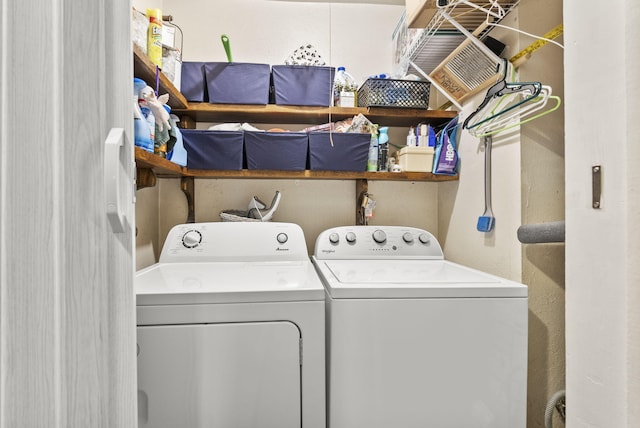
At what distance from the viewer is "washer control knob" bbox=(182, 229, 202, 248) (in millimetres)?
1633

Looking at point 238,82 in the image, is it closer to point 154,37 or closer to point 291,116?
point 291,116

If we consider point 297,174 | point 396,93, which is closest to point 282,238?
point 297,174

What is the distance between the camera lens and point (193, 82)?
70.5 inches

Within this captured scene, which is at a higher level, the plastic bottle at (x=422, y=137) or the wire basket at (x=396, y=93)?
the wire basket at (x=396, y=93)

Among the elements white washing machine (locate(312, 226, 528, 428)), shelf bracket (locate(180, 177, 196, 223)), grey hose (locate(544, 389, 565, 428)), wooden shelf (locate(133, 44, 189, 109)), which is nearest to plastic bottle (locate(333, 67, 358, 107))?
wooden shelf (locate(133, 44, 189, 109))

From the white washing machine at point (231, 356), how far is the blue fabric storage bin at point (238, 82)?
1125mm

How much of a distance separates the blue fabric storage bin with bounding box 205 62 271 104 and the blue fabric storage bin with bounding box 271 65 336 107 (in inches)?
2.6

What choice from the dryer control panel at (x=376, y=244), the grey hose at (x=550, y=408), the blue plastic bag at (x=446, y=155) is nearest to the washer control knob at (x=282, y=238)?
the dryer control panel at (x=376, y=244)

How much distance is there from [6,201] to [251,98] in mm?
1350

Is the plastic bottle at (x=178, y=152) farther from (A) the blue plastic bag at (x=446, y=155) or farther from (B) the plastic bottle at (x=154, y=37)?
(A) the blue plastic bag at (x=446, y=155)

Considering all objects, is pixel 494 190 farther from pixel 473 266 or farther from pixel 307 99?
pixel 307 99

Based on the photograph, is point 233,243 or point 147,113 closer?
point 147,113

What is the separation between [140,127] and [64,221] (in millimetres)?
646

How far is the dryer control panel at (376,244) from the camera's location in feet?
5.83
